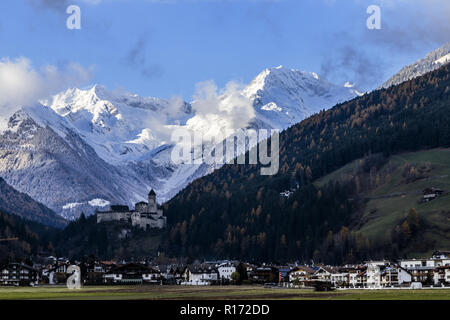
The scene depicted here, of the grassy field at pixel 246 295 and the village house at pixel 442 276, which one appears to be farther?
the village house at pixel 442 276

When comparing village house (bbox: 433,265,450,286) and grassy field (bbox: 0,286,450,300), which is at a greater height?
village house (bbox: 433,265,450,286)

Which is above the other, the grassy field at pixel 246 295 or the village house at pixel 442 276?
the village house at pixel 442 276

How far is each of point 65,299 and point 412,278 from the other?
100686 millimetres

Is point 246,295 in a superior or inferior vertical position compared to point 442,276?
inferior

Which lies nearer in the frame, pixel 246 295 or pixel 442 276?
pixel 246 295

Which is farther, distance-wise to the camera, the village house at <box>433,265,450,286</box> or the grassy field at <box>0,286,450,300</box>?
the village house at <box>433,265,450,286</box>
